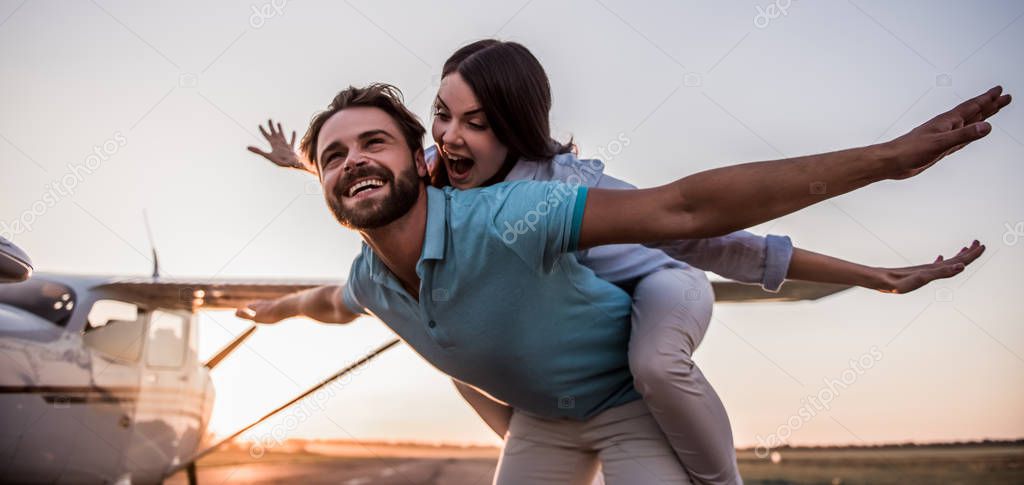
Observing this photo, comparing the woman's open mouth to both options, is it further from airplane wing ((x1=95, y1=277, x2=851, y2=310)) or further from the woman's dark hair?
airplane wing ((x1=95, y1=277, x2=851, y2=310))

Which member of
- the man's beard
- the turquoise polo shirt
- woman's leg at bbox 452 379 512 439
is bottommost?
woman's leg at bbox 452 379 512 439

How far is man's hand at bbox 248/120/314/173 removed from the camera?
2.89m

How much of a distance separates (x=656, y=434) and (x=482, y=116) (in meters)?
1.19

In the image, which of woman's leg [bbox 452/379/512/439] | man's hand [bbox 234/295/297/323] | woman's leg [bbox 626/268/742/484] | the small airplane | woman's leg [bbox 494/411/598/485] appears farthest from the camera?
the small airplane

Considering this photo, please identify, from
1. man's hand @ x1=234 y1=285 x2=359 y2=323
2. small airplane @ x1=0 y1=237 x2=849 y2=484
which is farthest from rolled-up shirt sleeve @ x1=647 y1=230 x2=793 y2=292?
small airplane @ x1=0 y1=237 x2=849 y2=484

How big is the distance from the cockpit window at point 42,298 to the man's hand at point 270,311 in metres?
4.74

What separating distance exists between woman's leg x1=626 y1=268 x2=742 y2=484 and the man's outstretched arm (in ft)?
1.68

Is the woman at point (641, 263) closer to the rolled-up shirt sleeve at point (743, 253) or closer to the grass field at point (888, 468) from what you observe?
the rolled-up shirt sleeve at point (743, 253)

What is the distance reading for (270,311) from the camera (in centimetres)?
303

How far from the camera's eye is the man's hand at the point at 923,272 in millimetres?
2090

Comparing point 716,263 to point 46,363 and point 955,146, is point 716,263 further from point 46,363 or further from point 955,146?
point 46,363

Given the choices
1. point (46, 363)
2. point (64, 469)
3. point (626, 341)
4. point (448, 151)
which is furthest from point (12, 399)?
point (626, 341)

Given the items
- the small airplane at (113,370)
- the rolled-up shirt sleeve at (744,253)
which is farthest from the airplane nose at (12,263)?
the small airplane at (113,370)

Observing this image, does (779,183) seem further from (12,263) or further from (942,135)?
(12,263)
